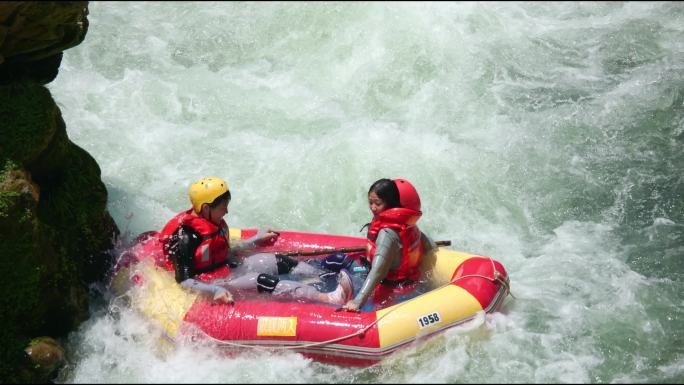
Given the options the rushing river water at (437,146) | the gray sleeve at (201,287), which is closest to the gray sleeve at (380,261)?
the rushing river water at (437,146)

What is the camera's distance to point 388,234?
5.50 m

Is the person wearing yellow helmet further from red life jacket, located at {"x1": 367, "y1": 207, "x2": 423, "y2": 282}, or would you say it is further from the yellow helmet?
red life jacket, located at {"x1": 367, "y1": 207, "x2": 423, "y2": 282}

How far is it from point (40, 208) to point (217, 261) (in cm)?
149

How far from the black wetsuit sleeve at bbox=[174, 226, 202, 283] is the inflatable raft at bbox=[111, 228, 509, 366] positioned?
13 centimetres

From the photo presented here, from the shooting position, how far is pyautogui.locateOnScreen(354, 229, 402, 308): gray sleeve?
546 cm

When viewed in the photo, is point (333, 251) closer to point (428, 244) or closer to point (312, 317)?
point (428, 244)

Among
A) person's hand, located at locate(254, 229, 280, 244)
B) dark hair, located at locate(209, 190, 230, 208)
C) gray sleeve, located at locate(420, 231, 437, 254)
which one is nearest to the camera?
dark hair, located at locate(209, 190, 230, 208)

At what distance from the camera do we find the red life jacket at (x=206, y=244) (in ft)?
18.4

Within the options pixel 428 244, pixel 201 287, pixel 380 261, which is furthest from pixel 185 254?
pixel 428 244

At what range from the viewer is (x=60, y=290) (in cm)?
536

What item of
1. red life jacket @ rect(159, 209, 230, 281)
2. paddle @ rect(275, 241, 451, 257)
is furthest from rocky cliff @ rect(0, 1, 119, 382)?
paddle @ rect(275, 241, 451, 257)

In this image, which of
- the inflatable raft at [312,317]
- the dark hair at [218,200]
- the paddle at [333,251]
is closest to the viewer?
the inflatable raft at [312,317]

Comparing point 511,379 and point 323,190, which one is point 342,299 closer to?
point 511,379

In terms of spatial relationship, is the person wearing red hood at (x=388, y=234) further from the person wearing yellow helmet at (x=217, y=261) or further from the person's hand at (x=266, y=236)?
the person's hand at (x=266, y=236)
